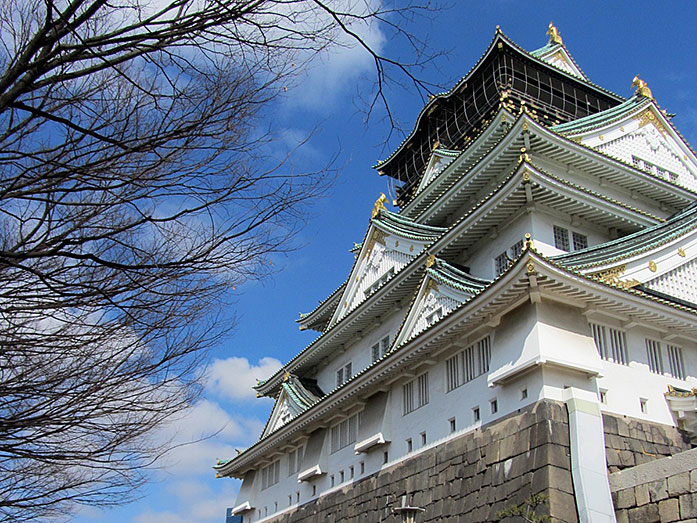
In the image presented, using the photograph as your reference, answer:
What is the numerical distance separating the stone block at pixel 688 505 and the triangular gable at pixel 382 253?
13.4 metres

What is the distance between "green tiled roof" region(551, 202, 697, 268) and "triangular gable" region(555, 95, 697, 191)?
502 centimetres

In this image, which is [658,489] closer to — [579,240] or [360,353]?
[579,240]

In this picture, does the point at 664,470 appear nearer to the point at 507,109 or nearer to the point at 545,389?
the point at 545,389

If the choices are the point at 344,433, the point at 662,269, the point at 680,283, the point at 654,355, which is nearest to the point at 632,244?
the point at 662,269

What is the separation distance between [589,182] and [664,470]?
12.8 m

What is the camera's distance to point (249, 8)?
692cm

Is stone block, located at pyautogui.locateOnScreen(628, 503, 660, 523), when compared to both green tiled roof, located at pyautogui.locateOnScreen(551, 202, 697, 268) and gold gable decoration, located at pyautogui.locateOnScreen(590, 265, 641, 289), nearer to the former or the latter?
gold gable decoration, located at pyautogui.locateOnScreen(590, 265, 641, 289)

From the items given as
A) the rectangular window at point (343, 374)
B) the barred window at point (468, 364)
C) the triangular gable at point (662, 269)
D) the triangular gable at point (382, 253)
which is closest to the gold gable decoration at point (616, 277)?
the triangular gable at point (662, 269)

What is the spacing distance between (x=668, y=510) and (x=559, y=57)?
25.3m

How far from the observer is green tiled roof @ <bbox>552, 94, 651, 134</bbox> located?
24.4 meters

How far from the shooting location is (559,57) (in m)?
33.4

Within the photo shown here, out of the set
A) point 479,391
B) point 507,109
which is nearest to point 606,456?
point 479,391

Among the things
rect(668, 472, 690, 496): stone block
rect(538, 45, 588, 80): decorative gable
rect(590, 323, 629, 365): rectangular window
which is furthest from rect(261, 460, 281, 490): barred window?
rect(538, 45, 588, 80): decorative gable

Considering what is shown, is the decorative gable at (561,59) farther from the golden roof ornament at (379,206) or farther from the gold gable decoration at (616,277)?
the gold gable decoration at (616,277)
